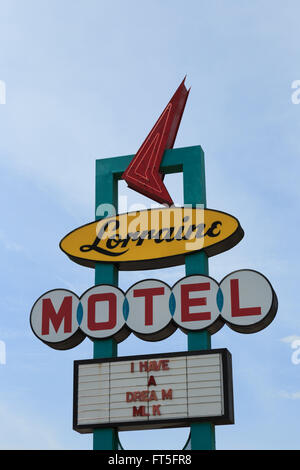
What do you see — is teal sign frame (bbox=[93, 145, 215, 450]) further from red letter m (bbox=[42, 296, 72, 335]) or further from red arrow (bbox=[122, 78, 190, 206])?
red letter m (bbox=[42, 296, 72, 335])

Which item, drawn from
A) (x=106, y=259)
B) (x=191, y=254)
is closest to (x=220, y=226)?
(x=191, y=254)

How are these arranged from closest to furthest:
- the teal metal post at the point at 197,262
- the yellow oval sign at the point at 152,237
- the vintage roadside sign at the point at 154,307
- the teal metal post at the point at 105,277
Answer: the teal metal post at the point at 197,262
the vintage roadside sign at the point at 154,307
the teal metal post at the point at 105,277
the yellow oval sign at the point at 152,237

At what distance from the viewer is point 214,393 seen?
19672 millimetres

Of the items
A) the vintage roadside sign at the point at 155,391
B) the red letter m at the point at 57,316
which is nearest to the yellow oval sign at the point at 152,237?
the red letter m at the point at 57,316

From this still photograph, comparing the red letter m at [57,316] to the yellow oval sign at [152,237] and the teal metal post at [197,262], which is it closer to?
the yellow oval sign at [152,237]

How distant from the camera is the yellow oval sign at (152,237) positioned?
833 inches

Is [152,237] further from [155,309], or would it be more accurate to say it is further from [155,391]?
[155,391]

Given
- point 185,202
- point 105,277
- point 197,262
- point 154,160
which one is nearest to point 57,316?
point 105,277

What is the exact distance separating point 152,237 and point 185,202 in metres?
1.21

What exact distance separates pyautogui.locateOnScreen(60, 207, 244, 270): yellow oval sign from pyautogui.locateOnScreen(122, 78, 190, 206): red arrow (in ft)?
2.02

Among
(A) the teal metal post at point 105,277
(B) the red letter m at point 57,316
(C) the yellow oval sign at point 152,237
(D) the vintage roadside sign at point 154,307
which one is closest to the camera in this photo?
(D) the vintage roadside sign at point 154,307

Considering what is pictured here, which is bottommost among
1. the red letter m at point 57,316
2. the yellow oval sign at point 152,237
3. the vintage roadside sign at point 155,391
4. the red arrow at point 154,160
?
the vintage roadside sign at point 155,391

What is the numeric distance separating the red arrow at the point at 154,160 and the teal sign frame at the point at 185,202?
0.27 metres

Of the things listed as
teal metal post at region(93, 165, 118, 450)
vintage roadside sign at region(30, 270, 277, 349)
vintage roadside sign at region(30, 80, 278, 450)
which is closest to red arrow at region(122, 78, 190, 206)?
vintage roadside sign at region(30, 80, 278, 450)
